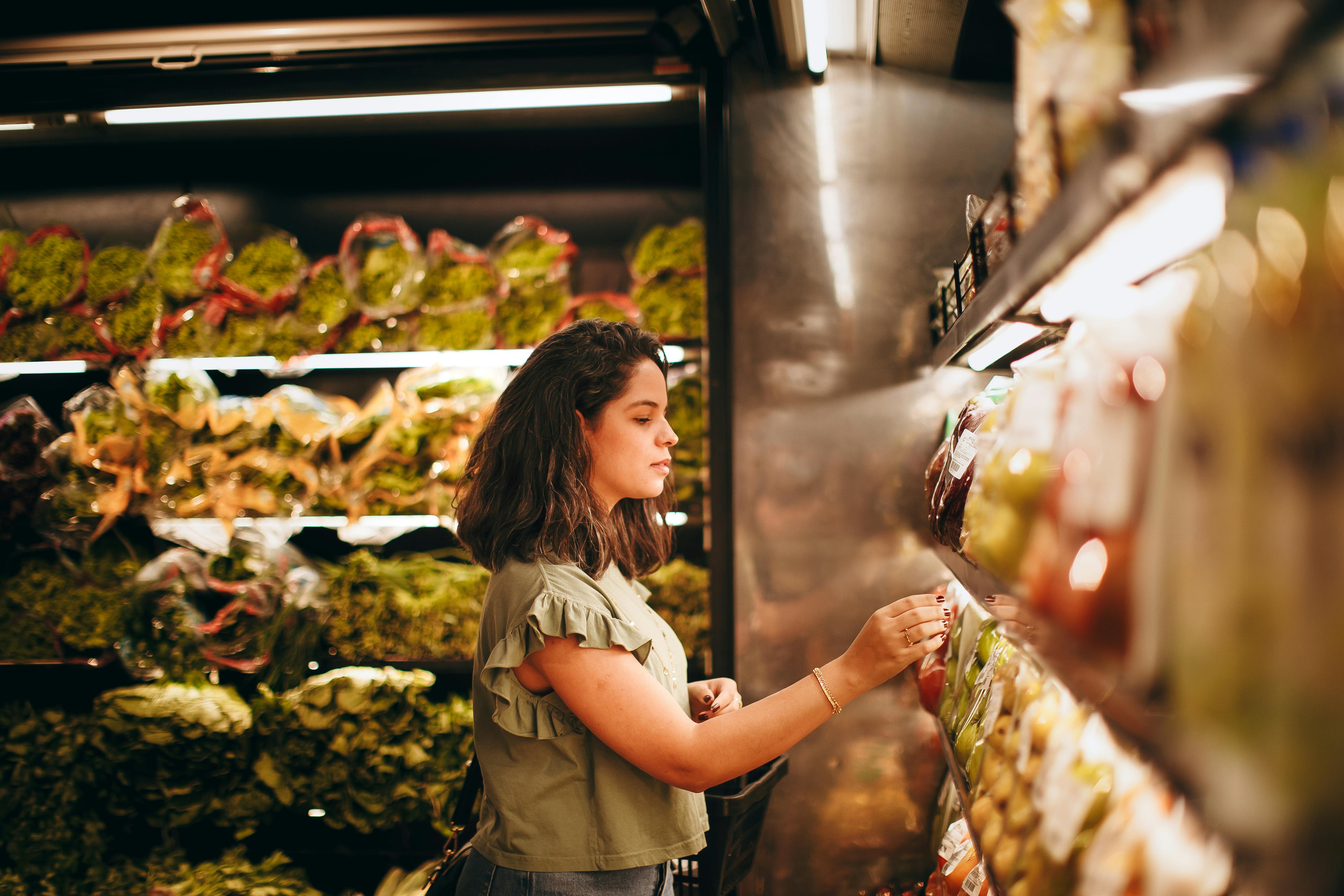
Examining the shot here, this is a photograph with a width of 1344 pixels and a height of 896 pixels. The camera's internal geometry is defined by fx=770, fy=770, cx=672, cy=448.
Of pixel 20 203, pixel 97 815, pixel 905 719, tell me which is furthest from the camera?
pixel 20 203

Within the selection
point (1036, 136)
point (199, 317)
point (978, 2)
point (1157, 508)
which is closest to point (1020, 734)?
point (1157, 508)

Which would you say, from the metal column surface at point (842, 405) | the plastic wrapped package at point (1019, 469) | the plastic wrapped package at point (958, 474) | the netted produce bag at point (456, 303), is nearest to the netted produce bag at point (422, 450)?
the netted produce bag at point (456, 303)

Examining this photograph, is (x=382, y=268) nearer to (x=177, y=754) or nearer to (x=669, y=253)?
(x=669, y=253)

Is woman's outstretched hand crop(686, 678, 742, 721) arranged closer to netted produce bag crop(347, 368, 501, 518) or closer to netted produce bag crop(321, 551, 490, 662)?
netted produce bag crop(321, 551, 490, 662)

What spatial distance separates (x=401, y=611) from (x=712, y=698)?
1166 millimetres

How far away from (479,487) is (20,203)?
285cm

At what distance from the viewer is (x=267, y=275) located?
2520 millimetres

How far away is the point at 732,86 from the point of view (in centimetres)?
212

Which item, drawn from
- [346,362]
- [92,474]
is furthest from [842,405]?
[92,474]

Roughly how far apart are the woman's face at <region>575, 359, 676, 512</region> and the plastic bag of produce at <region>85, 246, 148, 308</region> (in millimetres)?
2098

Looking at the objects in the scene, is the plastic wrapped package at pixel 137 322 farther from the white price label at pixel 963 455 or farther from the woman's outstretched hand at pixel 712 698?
the white price label at pixel 963 455

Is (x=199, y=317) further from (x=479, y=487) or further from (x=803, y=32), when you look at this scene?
(x=803, y=32)

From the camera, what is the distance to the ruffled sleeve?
1.18m

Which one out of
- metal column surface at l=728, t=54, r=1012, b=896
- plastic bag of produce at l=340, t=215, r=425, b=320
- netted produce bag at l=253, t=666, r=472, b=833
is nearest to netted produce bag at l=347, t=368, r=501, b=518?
plastic bag of produce at l=340, t=215, r=425, b=320
